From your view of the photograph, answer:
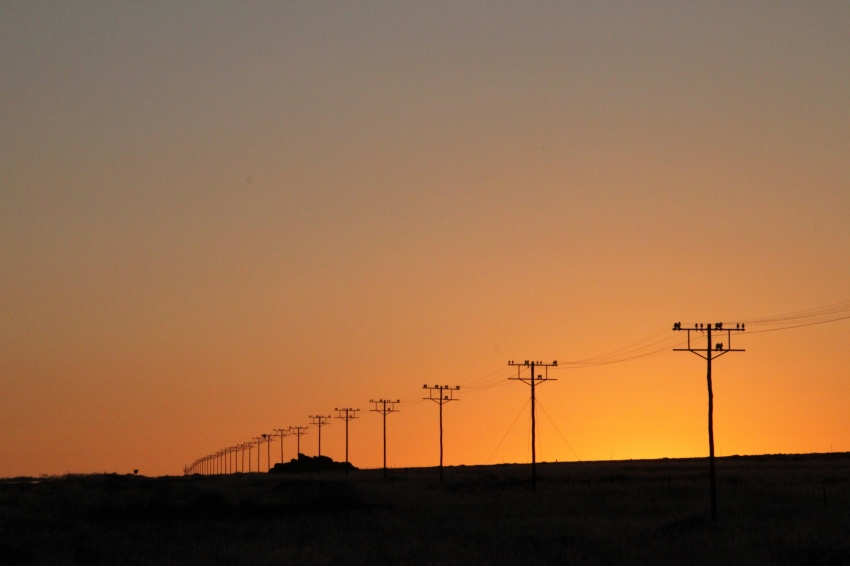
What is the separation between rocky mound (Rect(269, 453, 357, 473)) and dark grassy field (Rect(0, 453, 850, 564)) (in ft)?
351

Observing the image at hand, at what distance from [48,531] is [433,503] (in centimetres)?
3019

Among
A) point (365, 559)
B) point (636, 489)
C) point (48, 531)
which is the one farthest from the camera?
point (636, 489)

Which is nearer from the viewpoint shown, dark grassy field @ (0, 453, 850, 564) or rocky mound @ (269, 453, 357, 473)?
dark grassy field @ (0, 453, 850, 564)

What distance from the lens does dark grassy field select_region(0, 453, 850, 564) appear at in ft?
144

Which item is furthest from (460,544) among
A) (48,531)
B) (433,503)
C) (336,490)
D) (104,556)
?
(336,490)

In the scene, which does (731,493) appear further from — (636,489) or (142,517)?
(142,517)

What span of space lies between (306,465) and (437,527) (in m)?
142

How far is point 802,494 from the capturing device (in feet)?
244

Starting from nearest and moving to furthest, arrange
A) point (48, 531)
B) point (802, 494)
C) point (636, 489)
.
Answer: point (48, 531)
point (802, 494)
point (636, 489)

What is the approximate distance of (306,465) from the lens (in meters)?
194

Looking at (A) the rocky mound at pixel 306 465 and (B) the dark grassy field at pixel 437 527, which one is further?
(A) the rocky mound at pixel 306 465

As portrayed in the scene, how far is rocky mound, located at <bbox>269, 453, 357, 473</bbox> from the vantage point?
191 m

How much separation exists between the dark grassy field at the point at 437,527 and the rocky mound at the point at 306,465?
107060mm

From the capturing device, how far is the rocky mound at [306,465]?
191 m
